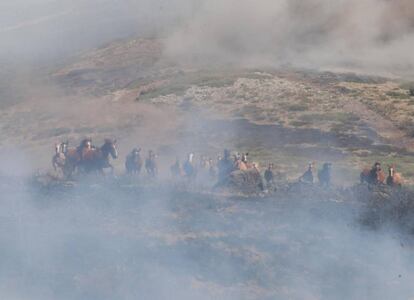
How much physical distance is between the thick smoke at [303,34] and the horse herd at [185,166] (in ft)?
111

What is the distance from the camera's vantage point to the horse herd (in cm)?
1791

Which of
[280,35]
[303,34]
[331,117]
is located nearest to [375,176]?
[331,117]

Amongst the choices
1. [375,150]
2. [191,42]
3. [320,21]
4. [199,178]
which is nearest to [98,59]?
[191,42]

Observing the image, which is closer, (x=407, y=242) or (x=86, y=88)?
(x=407, y=242)

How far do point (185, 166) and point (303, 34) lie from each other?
1698 inches

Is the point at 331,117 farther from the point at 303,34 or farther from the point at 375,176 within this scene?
the point at 303,34

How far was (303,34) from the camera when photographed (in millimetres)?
62219

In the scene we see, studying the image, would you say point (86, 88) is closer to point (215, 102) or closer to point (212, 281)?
point (215, 102)

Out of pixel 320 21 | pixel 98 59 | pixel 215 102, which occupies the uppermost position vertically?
pixel 320 21

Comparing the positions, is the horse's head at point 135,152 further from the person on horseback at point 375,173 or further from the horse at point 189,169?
the person on horseback at point 375,173

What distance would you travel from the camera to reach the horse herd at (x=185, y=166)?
58.7ft

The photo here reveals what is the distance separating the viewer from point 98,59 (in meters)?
63.3

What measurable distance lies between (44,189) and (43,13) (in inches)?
3772

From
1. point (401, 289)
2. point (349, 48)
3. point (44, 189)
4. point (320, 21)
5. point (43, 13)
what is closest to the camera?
point (401, 289)
